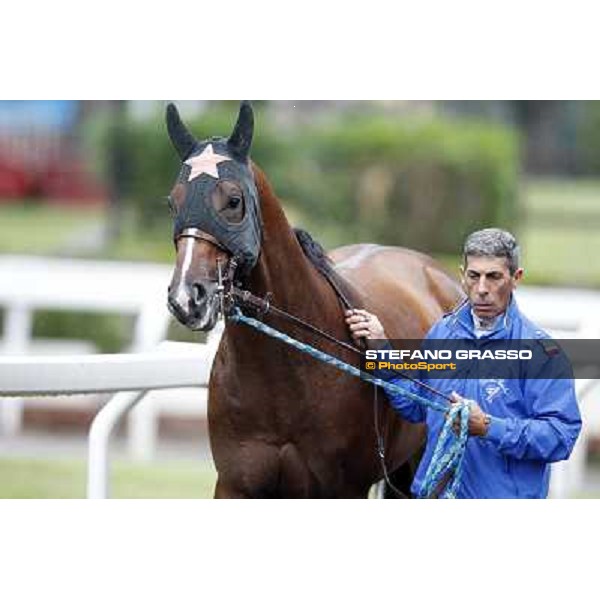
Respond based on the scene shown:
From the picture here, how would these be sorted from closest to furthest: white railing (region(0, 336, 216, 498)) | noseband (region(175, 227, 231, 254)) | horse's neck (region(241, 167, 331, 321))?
1. noseband (region(175, 227, 231, 254))
2. white railing (region(0, 336, 216, 498))
3. horse's neck (region(241, 167, 331, 321))

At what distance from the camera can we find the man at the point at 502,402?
406 centimetres

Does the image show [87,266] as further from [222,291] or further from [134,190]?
[222,291]

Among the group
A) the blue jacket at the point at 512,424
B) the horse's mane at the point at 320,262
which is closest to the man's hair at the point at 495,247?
the blue jacket at the point at 512,424

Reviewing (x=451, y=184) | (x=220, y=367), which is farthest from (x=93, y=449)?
(x=451, y=184)

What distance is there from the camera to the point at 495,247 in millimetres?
4070

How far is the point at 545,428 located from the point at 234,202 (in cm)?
95

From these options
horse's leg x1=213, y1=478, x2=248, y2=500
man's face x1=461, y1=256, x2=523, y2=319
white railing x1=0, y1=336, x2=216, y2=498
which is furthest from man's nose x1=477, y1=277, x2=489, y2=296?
white railing x1=0, y1=336, x2=216, y2=498

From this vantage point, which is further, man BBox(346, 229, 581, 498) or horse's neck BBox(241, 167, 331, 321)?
horse's neck BBox(241, 167, 331, 321)

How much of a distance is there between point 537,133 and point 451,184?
5124 mm

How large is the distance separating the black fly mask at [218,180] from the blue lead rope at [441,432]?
8.6 inches

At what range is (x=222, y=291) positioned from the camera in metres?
4.11

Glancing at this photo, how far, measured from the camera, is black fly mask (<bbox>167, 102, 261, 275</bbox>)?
4.09m

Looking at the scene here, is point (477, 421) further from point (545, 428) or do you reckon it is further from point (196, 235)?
point (196, 235)

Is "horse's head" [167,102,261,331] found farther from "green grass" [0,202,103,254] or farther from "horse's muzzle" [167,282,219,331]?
"green grass" [0,202,103,254]
